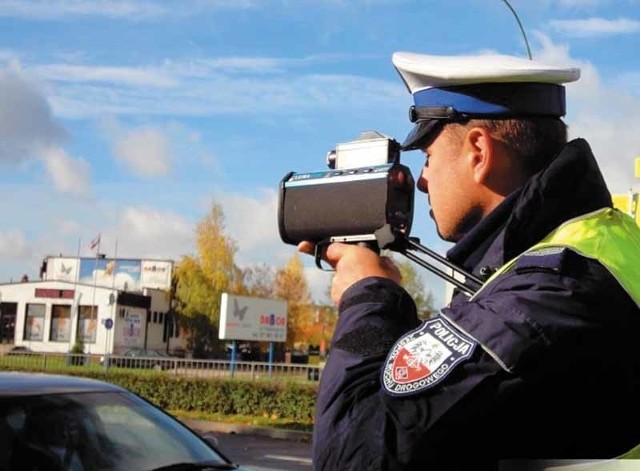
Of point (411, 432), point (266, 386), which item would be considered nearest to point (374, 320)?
point (411, 432)

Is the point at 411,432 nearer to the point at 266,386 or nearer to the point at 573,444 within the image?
the point at 573,444

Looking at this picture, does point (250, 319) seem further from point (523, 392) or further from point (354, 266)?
point (523, 392)

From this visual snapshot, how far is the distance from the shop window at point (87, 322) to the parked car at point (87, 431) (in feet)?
227

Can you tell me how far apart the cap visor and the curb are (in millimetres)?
15356

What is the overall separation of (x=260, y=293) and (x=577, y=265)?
264 ft

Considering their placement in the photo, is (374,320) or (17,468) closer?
(374,320)

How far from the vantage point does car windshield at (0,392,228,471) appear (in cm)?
466

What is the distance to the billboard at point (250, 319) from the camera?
1340 inches

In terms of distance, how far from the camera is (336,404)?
1622mm

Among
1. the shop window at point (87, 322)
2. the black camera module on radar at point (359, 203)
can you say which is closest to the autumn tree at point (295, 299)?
the shop window at point (87, 322)

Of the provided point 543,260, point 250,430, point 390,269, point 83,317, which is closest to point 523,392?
point 543,260

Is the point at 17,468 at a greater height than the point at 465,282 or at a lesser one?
lesser

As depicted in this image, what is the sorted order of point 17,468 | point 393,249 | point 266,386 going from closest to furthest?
point 393,249, point 17,468, point 266,386

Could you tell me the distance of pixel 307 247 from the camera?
80.8 inches
